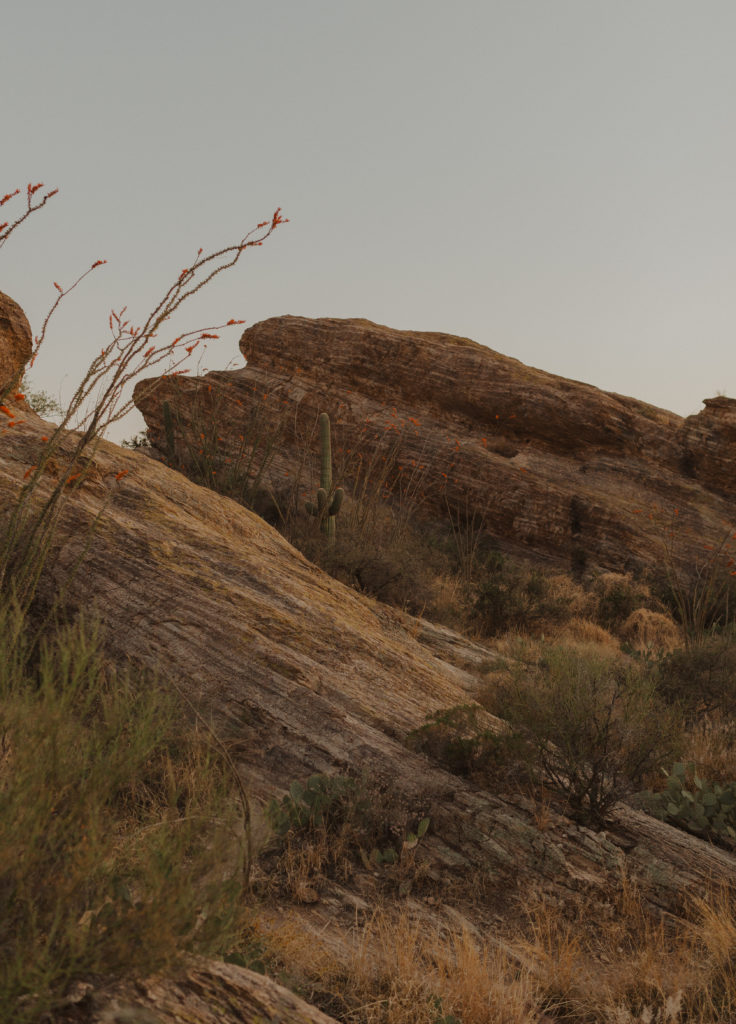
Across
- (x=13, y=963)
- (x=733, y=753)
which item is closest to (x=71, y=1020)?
(x=13, y=963)

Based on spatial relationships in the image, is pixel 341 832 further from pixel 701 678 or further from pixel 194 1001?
pixel 701 678

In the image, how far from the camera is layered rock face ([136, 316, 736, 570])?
556 inches

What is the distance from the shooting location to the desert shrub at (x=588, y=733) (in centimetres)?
419

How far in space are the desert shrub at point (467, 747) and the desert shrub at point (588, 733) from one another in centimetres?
21

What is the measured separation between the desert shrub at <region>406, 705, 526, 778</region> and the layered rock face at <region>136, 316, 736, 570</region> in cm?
928

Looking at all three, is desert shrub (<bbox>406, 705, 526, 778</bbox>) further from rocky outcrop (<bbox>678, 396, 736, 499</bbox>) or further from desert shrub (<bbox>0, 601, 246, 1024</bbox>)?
rocky outcrop (<bbox>678, 396, 736, 499</bbox>)

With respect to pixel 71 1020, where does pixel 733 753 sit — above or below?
above

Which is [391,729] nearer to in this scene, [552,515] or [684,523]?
[552,515]

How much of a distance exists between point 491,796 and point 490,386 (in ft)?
41.2

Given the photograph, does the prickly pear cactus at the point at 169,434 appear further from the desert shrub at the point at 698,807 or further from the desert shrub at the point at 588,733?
the desert shrub at the point at 698,807

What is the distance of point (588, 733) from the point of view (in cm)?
443

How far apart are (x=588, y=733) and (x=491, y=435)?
11547 millimetres

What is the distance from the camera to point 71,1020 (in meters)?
1.50

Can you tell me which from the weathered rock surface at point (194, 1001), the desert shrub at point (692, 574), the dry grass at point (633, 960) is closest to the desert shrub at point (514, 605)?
the desert shrub at point (692, 574)
